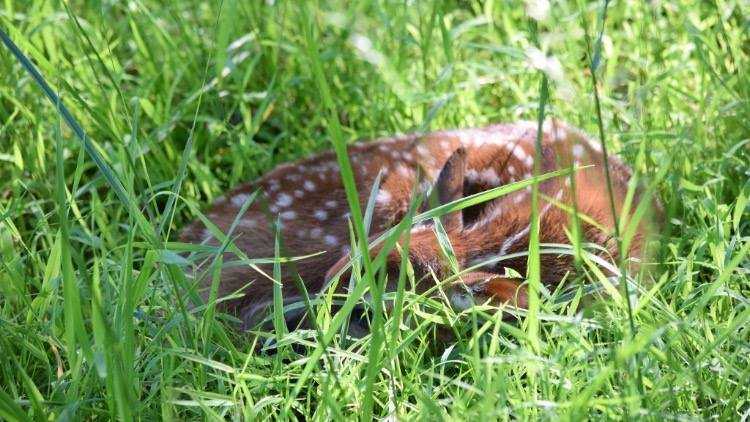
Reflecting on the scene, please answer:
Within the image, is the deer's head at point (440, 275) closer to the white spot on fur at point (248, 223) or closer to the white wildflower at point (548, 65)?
the white spot on fur at point (248, 223)

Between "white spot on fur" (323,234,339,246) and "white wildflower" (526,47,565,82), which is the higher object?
"white wildflower" (526,47,565,82)

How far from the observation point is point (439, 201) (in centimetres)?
276

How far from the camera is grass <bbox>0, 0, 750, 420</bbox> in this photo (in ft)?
6.36

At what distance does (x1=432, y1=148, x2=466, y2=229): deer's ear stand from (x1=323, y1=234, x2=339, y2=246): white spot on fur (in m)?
0.33

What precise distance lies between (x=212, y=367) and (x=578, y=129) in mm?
1538

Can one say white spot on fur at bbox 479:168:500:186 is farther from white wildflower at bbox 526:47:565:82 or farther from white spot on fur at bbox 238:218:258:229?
white wildflower at bbox 526:47:565:82

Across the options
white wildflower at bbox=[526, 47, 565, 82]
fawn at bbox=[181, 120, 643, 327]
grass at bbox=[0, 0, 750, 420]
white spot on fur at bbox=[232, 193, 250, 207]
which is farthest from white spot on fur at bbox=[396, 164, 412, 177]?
white wildflower at bbox=[526, 47, 565, 82]

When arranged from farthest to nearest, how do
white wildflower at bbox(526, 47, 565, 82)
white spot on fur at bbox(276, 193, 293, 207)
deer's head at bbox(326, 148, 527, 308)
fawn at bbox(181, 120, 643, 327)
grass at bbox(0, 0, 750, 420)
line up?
white spot on fur at bbox(276, 193, 293, 207) → fawn at bbox(181, 120, 643, 327) → deer's head at bbox(326, 148, 527, 308) → grass at bbox(0, 0, 750, 420) → white wildflower at bbox(526, 47, 565, 82)

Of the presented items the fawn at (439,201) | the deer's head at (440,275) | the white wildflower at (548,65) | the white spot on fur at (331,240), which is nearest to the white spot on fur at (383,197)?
the fawn at (439,201)

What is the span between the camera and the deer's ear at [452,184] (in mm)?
2779

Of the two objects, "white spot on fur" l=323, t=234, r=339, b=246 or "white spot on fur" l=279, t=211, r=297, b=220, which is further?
"white spot on fur" l=279, t=211, r=297, b=220

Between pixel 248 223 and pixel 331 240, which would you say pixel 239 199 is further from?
pixel 331 240

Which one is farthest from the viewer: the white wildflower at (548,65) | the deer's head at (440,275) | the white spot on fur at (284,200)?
the white spot on fur at (284,200)

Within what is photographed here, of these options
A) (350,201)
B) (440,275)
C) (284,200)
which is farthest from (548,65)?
(284,200)
